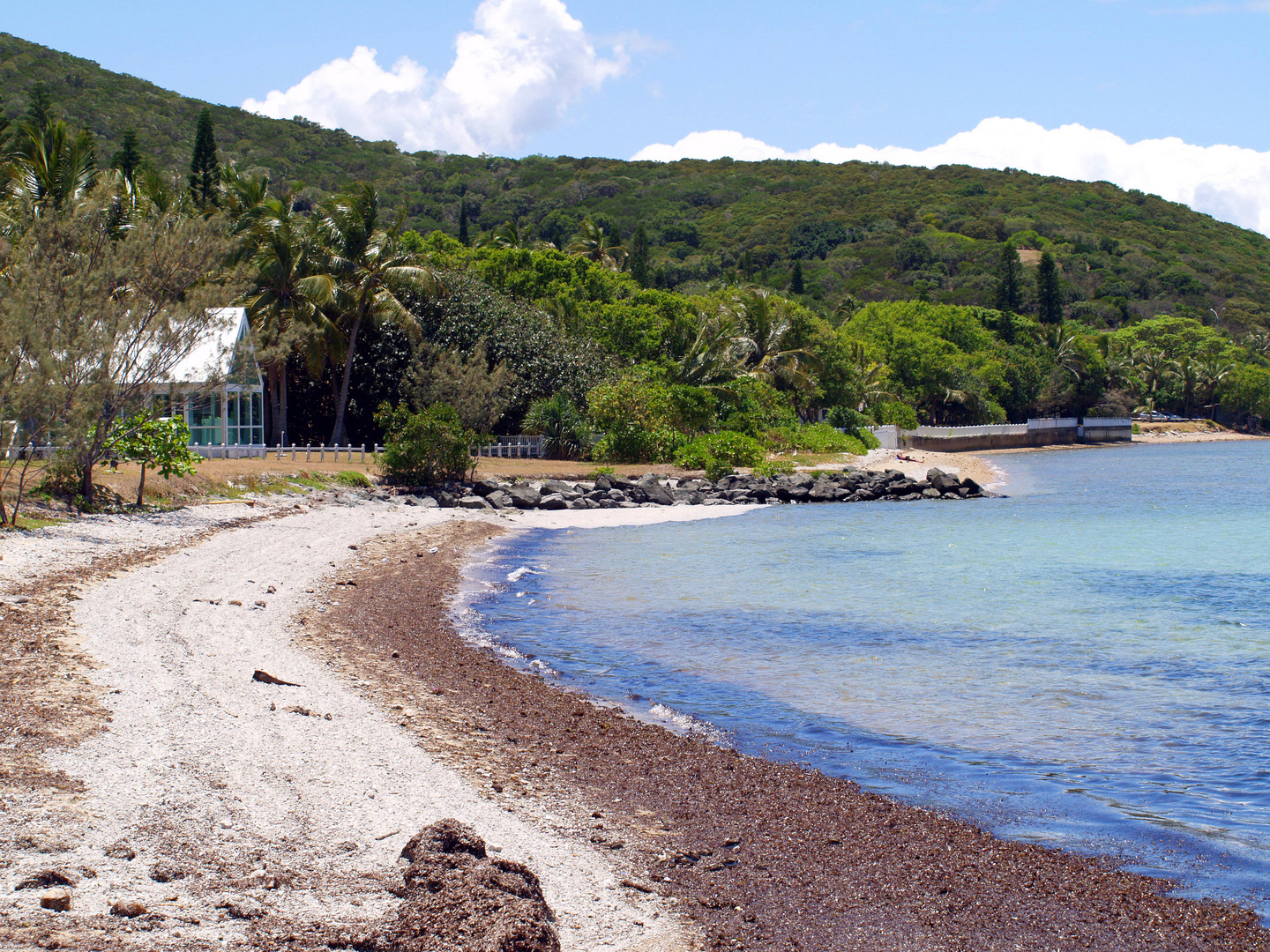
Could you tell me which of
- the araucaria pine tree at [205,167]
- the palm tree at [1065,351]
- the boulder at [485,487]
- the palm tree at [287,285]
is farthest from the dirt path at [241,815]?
the palm tree at [1065,351]

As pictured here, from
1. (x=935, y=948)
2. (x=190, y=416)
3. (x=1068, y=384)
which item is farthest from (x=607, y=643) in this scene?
(x=1068, y=384)

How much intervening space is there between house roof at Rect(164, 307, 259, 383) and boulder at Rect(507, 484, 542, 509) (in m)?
7.69

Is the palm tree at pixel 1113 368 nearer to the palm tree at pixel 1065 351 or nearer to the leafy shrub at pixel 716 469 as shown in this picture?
the palm tree at pixel 1065 351

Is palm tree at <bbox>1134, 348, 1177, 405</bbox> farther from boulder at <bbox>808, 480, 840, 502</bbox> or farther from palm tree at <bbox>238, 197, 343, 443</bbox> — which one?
palm tree at <bbox>238, 197, 343, 443</bbox>

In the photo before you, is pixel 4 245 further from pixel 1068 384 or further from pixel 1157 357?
pixel 1157 357

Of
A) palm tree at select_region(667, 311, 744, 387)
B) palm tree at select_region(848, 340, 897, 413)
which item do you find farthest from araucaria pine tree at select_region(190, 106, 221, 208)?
palm tree at select_region(848, 340, 897, 413)

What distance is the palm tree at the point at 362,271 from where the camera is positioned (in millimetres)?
36719

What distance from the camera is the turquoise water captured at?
695 centimetres

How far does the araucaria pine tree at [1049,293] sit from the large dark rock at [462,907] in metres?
101

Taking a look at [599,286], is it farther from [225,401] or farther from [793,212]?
[793,212]

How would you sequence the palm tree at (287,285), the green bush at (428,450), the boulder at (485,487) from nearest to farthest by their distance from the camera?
the green bush at (428,450), the boulder at (485,487), the palm tree at (287,285)

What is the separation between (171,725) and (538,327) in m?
35.9

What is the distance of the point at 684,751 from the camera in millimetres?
7742

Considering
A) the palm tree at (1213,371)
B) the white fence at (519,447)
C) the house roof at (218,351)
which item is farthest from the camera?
the palm tree at (1213,371)
